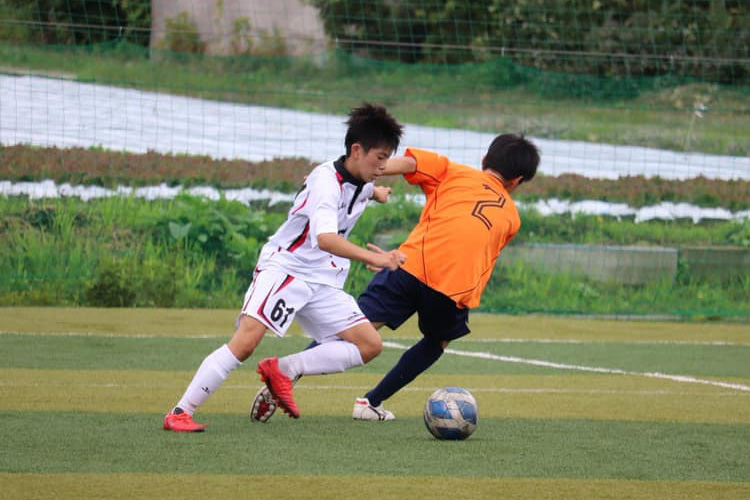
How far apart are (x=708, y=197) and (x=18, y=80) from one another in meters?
8.71

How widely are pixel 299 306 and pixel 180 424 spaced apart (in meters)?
0.81

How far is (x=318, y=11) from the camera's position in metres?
24.9

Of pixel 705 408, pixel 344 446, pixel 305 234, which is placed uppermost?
pixel 305 234

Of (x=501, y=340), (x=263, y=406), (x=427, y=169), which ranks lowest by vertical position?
(x=501, y=340)

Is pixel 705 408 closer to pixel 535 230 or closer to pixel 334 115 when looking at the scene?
pixel 535 230

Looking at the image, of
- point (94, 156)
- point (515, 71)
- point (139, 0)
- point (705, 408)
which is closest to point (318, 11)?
point (139, 0)

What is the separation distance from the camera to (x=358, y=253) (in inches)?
238

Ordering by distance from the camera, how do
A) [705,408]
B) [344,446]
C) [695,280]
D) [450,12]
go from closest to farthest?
[344,446] < [705,408] < [695,280] < [450,12]

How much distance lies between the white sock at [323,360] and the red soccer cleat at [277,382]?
77 millimetres

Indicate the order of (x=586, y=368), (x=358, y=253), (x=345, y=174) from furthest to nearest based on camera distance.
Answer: (x=586, y=368), (x=345, y=174), (x=358, y=253)

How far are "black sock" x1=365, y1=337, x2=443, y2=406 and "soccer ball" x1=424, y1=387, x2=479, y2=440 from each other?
0.48 meters

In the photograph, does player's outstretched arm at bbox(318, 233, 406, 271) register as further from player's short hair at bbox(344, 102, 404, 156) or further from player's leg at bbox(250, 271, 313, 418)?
player's short hair at bbox(344, 102, 404, 156)

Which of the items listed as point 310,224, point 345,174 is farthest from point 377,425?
point 345,174

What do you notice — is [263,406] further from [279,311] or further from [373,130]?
[373,130]
